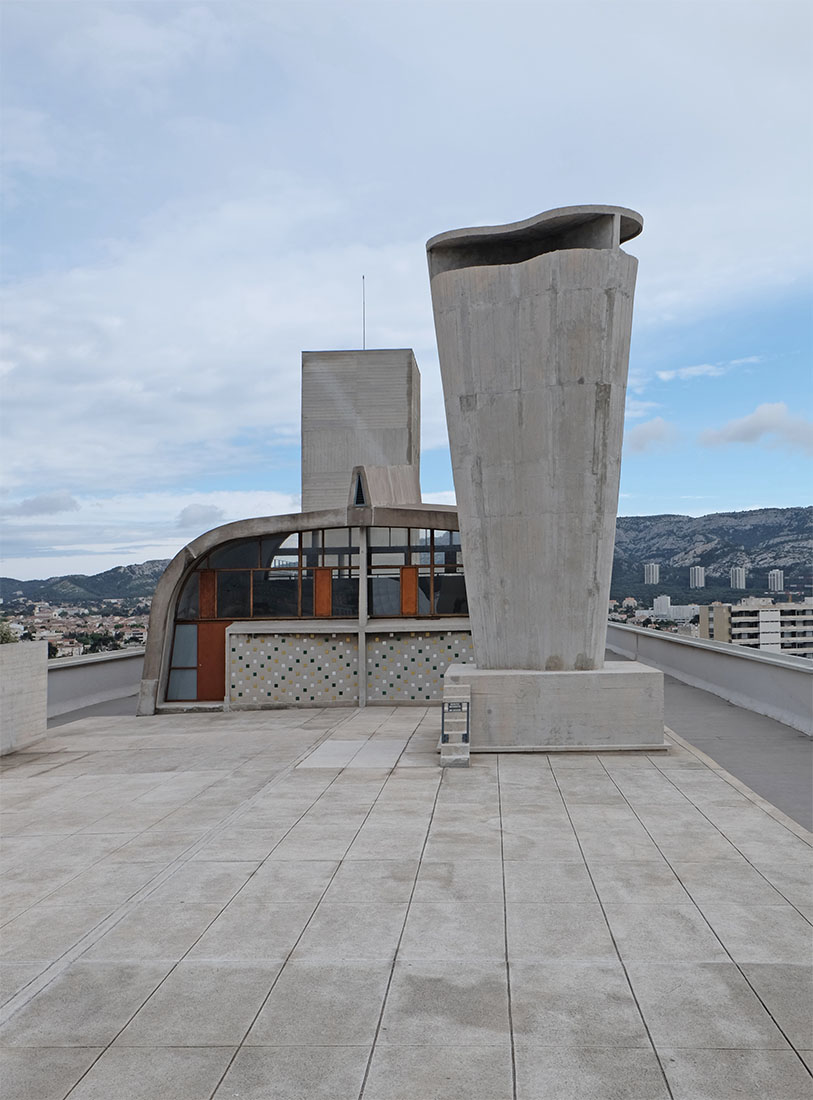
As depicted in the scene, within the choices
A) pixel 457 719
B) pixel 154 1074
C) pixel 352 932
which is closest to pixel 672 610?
pixel 457 719

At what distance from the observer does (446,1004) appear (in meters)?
5.42

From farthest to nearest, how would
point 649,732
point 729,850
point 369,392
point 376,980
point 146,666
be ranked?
point 369,392 < point 146,666 < point 649,732 < point 729,850 < point 376,980

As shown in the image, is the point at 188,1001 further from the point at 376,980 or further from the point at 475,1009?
the point at 475,1009

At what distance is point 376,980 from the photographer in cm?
578

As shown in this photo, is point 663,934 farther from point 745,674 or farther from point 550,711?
point 745,674

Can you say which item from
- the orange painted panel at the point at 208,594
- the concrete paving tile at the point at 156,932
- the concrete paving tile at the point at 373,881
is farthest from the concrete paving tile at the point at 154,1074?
the orange painted panel at the point at 208,594

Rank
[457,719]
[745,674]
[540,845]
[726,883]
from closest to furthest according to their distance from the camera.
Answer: [726,883] < [540,845] < [457,719] < [745,674]

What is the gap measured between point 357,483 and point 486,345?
9130 mm

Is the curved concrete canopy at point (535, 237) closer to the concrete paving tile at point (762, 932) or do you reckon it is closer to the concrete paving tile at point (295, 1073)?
the concrete paving tile at point (762, 932)

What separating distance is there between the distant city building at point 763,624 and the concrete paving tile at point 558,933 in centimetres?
2686

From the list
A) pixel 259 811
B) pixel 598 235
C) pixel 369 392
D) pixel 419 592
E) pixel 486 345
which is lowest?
pixel 259 811

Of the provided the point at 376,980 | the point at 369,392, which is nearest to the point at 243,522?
the point at 376,980

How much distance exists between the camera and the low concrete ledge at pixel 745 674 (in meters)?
16.0

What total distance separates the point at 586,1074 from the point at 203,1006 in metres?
2.28
